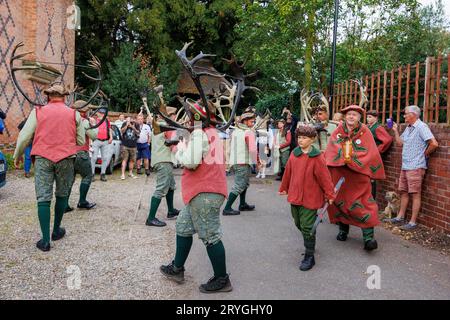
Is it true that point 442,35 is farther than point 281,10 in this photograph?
Yes

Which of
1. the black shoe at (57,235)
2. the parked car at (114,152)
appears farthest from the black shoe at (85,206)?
the parked car at (114,152)

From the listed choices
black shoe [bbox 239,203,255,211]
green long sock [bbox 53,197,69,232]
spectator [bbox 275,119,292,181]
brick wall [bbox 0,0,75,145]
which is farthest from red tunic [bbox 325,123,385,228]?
brick wall [bbox 0,0,75,145]

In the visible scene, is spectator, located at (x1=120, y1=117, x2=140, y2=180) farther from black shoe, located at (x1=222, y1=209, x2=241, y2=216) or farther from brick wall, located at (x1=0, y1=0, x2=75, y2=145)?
black shoe, located at (x1=222, y1=209, x2=241, y2=216)

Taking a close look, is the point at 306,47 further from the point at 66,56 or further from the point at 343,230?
the point at 343,230

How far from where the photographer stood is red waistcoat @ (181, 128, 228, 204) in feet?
12.9

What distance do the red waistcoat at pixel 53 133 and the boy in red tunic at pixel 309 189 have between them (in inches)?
113

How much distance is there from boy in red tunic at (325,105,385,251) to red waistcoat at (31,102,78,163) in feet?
11.4

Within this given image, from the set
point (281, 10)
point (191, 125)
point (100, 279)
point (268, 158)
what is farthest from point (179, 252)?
point (281, 10)

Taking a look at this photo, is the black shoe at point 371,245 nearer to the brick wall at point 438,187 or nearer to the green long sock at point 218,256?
the brick wall at point 438,187

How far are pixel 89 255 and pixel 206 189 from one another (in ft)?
6.67

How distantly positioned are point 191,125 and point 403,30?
1315 cm

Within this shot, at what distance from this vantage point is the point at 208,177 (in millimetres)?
3938

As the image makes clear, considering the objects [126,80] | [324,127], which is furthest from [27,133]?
[126,80]

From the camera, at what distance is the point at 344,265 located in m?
4.84
